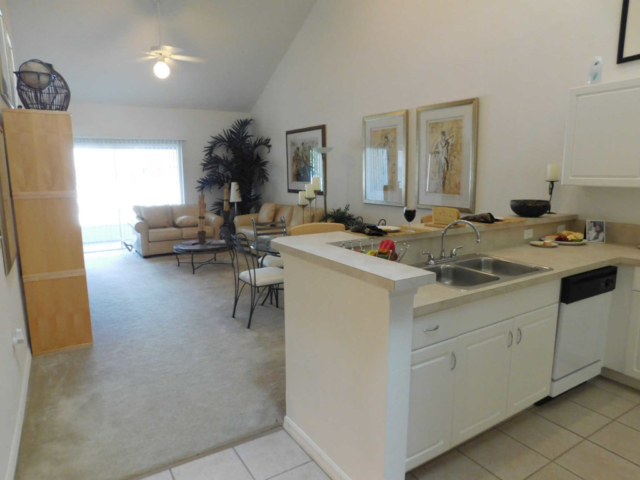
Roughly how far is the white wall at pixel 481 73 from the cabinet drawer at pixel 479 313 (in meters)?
1.45

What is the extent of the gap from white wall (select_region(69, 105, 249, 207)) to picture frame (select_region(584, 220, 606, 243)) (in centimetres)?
676

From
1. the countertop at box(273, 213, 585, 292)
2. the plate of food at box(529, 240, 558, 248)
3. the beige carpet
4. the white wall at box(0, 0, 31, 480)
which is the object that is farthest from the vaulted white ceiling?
the plate of food at box(529, 240, 558, 248)

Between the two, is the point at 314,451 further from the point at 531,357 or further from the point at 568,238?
the point at 568,238

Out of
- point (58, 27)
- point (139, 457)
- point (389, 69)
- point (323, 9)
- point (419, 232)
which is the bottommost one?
point (139, 457)

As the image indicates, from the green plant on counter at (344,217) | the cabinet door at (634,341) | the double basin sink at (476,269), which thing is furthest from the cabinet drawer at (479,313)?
the green plant on counter at (344,217)

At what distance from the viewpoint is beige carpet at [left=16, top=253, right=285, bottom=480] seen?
2061 millimetres

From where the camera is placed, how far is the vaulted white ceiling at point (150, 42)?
516 centimetres

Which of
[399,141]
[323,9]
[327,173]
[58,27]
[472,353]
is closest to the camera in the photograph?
[472,353]

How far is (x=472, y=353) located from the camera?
6.17ft

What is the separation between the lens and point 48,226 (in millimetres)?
3090

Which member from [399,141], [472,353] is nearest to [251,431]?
[472,353]

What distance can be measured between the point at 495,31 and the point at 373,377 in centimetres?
349

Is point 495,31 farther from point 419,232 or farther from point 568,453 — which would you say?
point 568,453

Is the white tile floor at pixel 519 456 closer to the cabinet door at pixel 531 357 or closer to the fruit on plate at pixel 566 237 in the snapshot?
the cabinet door at pixel 531 357
